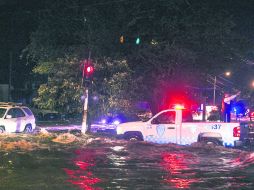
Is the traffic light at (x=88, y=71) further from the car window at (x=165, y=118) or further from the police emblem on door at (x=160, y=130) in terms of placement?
the police emblem on door at (x=160, y=130)

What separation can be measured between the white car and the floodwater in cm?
661

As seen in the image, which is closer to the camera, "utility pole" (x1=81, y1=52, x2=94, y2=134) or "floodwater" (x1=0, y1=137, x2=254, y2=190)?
"floodwater" (x1=0, y1=137, x2=254, y2=190)

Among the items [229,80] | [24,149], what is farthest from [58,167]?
[229,80]

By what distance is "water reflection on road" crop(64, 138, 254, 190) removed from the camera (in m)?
11.7

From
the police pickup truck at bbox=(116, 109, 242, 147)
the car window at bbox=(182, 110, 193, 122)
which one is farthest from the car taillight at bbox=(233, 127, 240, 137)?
the car window at bbox=(182, 110, 193, 122)

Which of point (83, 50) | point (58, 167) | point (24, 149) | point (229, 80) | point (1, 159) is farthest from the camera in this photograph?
point (229, 80)

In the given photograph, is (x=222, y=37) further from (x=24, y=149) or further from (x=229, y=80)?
(x=229, y=80)

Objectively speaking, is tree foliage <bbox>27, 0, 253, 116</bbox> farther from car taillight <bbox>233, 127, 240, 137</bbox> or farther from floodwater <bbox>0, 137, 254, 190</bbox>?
car taillight <bbox>233, 127, 240, 137</bbox>

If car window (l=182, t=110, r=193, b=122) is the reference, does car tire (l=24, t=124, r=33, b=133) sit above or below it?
below

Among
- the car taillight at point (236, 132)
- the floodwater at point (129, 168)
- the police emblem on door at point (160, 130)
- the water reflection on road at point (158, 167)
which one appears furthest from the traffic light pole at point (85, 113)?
the car taillight at point (236, 132)

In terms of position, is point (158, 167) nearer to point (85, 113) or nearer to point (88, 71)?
point (85, 113)

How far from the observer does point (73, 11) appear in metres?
32.6

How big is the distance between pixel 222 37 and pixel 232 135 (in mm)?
14332

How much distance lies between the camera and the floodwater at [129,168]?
37.9 ft
